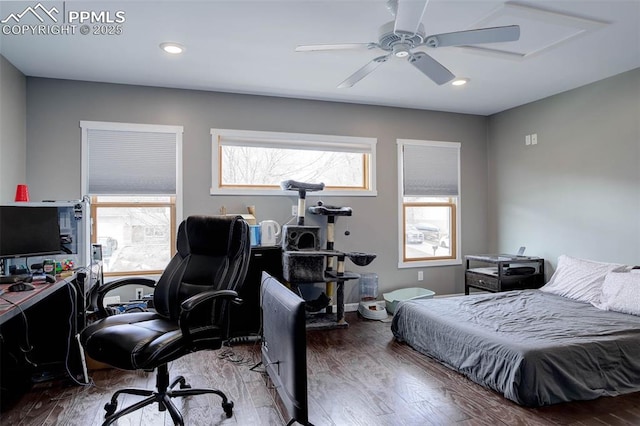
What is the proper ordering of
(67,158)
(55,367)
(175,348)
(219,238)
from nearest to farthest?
(175,348) → (219,238) → (55,367) → (67,158)

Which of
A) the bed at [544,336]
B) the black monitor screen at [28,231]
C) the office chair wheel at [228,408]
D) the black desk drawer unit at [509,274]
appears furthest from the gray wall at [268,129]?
the office chair wheel at [228,408]

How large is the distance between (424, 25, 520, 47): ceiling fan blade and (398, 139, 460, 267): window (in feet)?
8.70

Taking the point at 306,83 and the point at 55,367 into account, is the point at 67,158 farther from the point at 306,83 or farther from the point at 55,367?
the point at 306,83

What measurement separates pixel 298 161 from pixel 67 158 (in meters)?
2.38

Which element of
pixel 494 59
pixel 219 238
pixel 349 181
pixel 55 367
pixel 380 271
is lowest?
pixel 55 367

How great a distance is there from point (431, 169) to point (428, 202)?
1.45 feet

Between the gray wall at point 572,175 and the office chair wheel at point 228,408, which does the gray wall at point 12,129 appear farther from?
the gray wall at point 572,175

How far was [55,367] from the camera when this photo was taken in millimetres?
2902

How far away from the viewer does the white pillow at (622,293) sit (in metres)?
3.22

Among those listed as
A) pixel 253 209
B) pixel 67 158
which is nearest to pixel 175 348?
pixel 253 209

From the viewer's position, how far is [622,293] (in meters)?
3.33

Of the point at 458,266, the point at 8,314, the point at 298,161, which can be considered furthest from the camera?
the point at 458,266

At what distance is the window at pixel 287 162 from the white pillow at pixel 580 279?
2.19 metres

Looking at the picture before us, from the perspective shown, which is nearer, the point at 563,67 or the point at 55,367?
the point at 55,367
